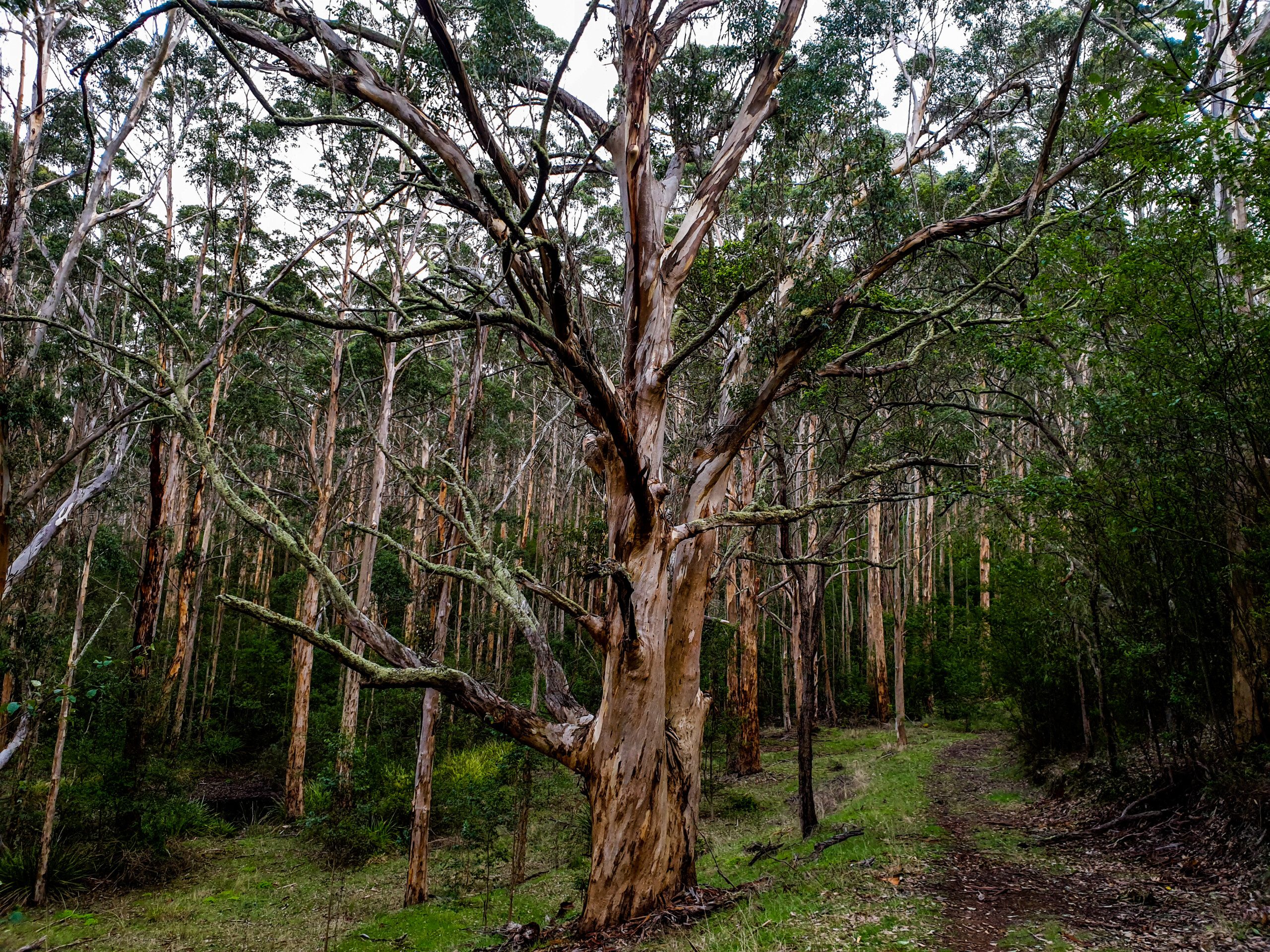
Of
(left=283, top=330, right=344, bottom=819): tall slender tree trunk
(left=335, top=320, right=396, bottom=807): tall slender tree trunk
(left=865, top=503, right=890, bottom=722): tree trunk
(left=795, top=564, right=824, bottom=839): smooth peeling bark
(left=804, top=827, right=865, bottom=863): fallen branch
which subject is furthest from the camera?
(left=865, top=503, right=890, bottom=722): tree trunk

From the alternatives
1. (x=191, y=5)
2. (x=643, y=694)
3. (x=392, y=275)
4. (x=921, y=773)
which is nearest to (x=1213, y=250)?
(x=643, y=694)

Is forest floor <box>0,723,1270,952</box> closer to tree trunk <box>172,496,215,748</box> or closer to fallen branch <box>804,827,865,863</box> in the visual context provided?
fallen branch <box>804,827,865,863</box>

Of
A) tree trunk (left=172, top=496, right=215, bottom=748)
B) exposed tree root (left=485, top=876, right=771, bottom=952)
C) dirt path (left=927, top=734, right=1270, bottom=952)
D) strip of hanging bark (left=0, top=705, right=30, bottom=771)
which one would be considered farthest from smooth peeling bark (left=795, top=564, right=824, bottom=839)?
tree trunk (left=172, top=496, right=215, bottom=748)

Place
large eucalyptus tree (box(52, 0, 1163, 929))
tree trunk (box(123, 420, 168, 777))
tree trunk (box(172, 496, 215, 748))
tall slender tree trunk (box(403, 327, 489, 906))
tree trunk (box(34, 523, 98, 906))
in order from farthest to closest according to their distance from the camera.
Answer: tree trunk (box(172, 496, 215, 748)), tree trunk (box(123, 420, 168, 777)), tall slender tree trunk (box(403, 327, 489, 906)), tree trunk (box(34, 523, 98, 906)), large eucalyptus tree (box(52, 0, 1163, 929))

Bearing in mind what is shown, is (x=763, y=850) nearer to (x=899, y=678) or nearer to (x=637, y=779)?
(x=637, y=779)

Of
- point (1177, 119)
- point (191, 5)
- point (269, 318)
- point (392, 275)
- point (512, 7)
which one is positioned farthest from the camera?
point (269, 318)

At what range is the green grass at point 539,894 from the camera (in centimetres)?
523

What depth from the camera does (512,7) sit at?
25.8 ft

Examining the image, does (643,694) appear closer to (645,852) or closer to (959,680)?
(645,852)

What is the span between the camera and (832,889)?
6121mm

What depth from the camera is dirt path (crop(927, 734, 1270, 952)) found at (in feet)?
15.0

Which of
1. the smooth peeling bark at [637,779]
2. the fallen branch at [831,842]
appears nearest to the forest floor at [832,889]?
the fallen branch at [831,842]

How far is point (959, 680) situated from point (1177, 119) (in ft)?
61.4

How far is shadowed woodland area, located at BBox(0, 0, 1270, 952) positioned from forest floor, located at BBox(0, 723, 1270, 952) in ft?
0.25
